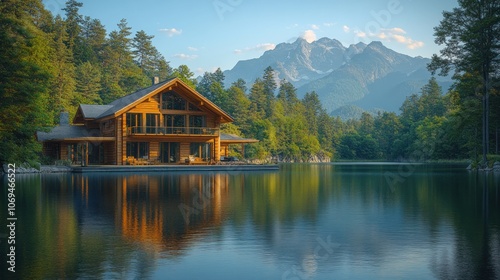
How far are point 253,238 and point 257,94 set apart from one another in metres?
98.6

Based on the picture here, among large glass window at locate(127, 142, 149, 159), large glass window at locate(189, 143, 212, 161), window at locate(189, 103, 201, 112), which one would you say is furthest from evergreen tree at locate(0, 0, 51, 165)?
large glass window at locate(189, 143, 212, 161)

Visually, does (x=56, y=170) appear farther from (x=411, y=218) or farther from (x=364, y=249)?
(x=364, y=249)

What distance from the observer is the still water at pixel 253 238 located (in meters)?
8.05

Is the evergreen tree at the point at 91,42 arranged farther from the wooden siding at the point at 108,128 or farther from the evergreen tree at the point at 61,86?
the wooden siding at the point at 108,128

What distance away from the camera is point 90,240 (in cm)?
1039

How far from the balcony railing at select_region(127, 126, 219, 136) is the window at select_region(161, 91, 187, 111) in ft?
6.49

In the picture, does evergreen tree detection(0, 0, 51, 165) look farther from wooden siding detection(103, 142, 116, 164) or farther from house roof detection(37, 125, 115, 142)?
wooden siding detection(103, 142, 116, 164)

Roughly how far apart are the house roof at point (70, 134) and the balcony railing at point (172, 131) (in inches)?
83.2

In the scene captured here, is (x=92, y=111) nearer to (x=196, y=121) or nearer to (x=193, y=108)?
(x=193, y=108)

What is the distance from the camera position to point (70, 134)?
48094 millimetres

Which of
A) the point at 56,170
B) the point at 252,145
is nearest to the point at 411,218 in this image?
the point at 56,170

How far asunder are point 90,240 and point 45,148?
4093 centimetres

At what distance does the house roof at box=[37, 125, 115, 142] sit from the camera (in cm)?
4502

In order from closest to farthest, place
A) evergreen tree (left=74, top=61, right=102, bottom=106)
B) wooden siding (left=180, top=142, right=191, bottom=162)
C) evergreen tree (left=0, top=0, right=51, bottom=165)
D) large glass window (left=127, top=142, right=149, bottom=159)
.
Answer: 1. evergreen tree (left=0, top=0, right=51, bottom=165)
2. large glass window (left=127, top=142, right=149, bottom=159)
3. wooden siding (left=180, top=142, right=191, bottom=162)
4. evergreen tree (left=74, top=61, right=102, bottom=106)
